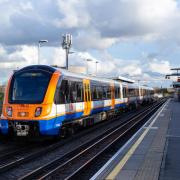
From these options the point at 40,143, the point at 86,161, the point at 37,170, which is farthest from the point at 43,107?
the point at 37,170

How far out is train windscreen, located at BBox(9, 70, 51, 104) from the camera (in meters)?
15.0

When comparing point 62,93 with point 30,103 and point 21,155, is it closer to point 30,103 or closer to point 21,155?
point 30,103

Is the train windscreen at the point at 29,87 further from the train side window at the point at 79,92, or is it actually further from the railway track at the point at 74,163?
the train side window at the point at 79,92

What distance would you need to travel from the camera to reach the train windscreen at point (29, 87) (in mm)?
15000

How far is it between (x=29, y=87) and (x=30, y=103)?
81 cm

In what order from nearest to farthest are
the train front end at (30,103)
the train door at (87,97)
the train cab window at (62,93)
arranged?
the train front end at (30,103), the train cab window at (62,93), the train door at (87,97)

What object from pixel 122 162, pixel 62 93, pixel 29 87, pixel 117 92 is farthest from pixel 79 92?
pixel 117 92

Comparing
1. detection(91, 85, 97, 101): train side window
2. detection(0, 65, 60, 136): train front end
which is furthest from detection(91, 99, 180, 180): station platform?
detection(91, 85, 97, 101): train side window

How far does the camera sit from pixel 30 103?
14836 millimetres

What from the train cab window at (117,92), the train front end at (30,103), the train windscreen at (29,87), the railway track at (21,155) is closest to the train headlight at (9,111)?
the train front end at (30,103)

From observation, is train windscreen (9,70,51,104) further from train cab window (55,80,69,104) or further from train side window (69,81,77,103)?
train side window (69,81,77,103)

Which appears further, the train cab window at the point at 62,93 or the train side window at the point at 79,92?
the train side window at the point at 79,92

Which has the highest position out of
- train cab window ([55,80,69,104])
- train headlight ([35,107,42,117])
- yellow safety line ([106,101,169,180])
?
train cab window ([55,80,69,104])

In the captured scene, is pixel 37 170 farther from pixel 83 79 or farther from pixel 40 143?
pixel 83 79
